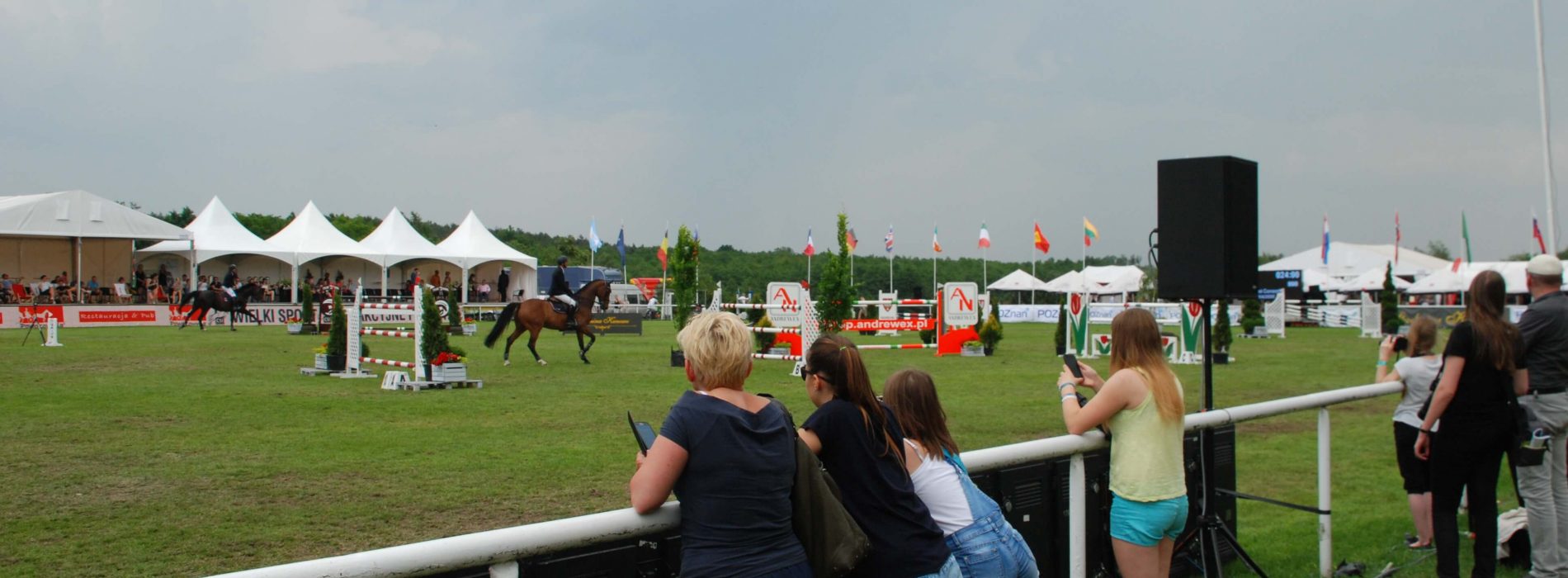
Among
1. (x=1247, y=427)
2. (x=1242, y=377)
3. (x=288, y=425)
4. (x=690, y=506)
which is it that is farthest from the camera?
(x=1242, y=377)

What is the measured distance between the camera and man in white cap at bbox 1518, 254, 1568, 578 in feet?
15.5

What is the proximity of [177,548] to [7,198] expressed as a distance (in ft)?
115

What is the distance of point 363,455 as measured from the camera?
834cm

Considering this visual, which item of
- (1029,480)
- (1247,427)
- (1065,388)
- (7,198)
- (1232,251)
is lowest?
(1247,427)

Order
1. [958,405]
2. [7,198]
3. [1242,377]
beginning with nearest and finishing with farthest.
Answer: [958,405]
[1242,377]
[7,198]

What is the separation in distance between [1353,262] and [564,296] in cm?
5263

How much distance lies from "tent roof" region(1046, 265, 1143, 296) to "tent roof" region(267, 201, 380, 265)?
3113 centimetres

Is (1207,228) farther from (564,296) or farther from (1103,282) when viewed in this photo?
→ (1103,282)

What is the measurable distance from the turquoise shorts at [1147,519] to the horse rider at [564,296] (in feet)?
51.6

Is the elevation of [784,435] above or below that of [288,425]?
above

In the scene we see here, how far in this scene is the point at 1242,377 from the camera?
1705 centimetres

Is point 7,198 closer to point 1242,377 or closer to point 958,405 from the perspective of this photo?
point 958,405

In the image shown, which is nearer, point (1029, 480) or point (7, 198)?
point (1029, 480)

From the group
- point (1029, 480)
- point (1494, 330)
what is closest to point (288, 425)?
point (1029, 480)
